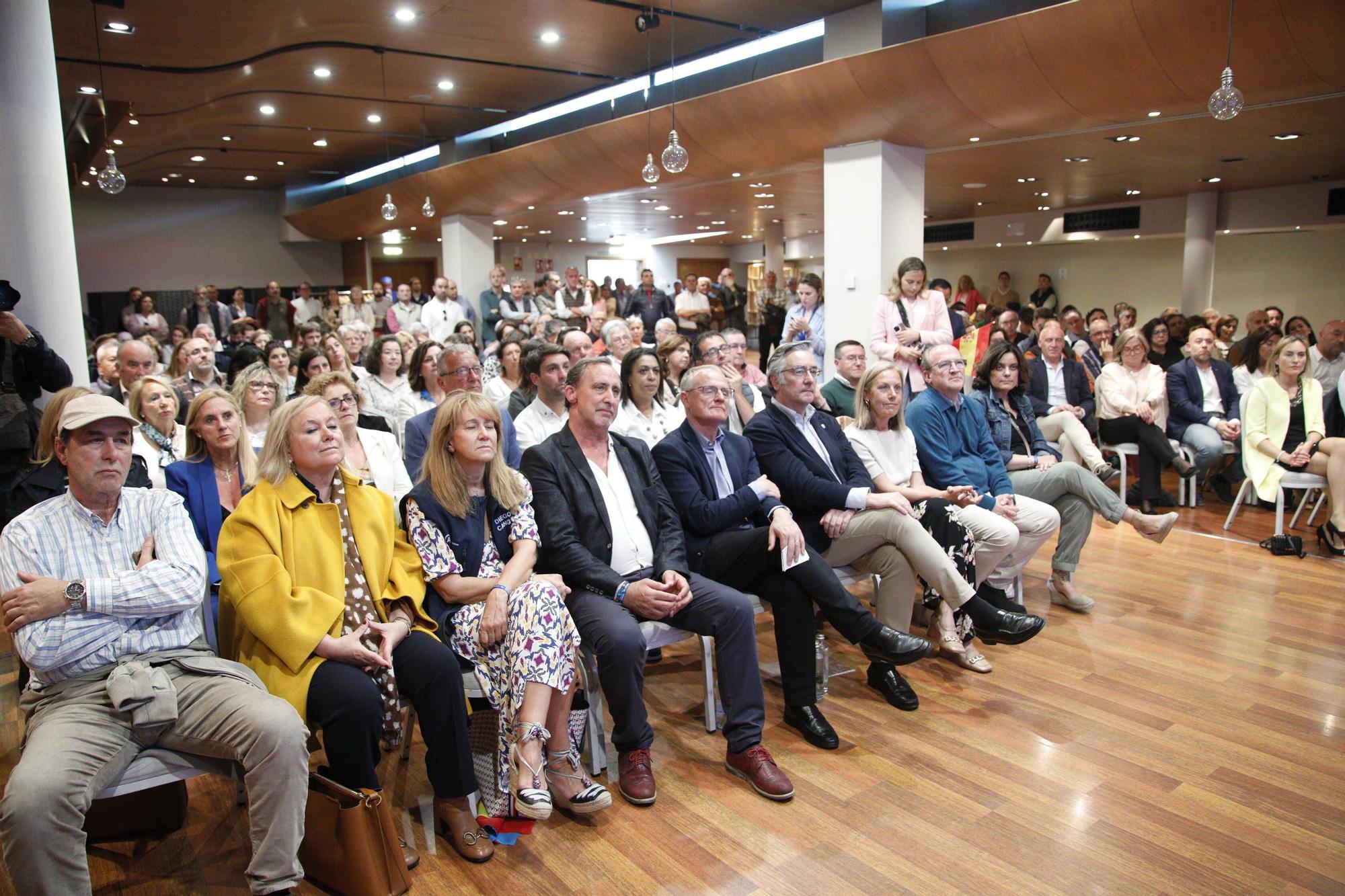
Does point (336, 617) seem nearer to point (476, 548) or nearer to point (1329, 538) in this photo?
point (476, 548)

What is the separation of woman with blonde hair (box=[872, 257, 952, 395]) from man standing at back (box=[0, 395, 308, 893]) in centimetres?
486

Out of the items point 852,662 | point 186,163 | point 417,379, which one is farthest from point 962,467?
point 186,163

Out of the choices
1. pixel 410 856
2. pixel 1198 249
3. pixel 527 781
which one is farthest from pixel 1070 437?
pixel 1198 249

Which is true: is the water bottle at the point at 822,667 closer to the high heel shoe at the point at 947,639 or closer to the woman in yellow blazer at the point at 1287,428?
the high heel shoe at the point at 947,639

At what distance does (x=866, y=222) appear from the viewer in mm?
7621

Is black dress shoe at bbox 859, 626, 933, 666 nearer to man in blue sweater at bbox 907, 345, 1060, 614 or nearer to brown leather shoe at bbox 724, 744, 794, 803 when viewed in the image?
brown leather shoe at bbox 724, 744, 794, 803

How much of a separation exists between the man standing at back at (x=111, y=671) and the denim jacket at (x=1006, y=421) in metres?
3.40

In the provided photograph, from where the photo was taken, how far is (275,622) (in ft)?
7.27

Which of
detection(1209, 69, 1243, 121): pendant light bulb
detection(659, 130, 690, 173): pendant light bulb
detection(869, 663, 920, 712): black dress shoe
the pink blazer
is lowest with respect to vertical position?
detection(869, 663, 920, 712): black dress shoe

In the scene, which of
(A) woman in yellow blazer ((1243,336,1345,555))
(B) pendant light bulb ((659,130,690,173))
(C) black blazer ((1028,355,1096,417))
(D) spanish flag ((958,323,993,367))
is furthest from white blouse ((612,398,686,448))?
(A) woman in yellow blazer ((1243,336,1345,555))

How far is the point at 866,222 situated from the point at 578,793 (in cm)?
624

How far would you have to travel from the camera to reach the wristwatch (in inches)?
79.4

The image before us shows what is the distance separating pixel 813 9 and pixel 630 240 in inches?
690

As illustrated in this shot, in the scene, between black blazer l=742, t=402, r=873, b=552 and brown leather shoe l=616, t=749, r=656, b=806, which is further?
black blazer l=742, t=402, r=873, b=552
